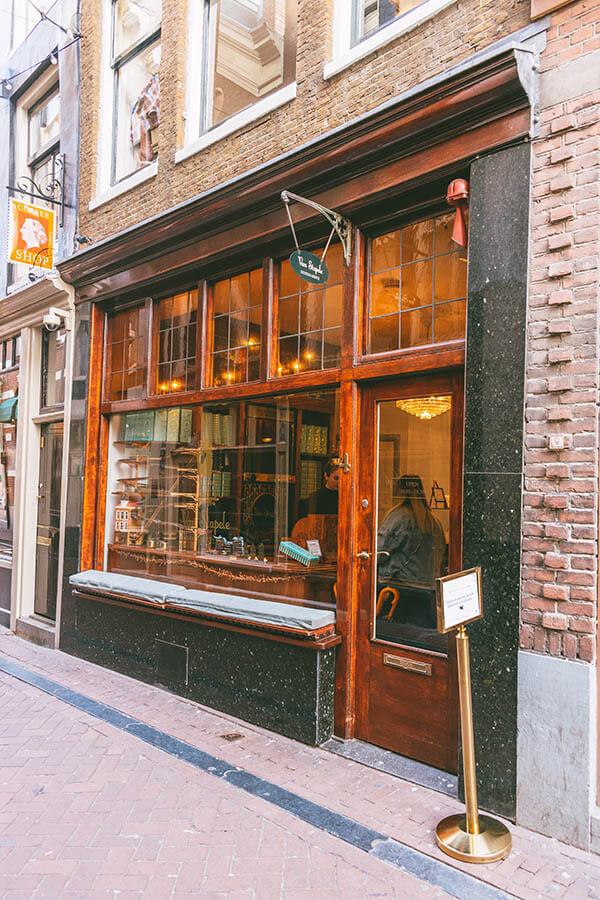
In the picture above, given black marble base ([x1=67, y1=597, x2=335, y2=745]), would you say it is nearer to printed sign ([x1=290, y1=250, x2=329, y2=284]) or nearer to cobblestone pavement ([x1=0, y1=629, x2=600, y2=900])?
cobblestone pavement ([x1=0, y1=629, x2=600, y2=900])

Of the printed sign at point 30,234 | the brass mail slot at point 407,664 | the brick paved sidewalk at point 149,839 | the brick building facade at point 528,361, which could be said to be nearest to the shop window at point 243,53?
the brick building facade at point 528,361

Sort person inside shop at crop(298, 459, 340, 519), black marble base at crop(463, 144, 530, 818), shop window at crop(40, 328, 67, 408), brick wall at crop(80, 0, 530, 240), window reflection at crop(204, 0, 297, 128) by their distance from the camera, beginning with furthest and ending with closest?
shop window at crop(40, 328, 67, 408)
window reflection at crop(204, 0, 297, 128)
person inside shop at crop(298, 459, 340, 519)
brick wall at crop(80, 0, 530, 240)
black marble base at crop(463, 144, 530, 818)

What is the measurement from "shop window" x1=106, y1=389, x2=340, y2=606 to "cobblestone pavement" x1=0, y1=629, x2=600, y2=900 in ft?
4.38

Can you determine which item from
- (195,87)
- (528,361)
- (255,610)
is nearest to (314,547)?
(255,610)

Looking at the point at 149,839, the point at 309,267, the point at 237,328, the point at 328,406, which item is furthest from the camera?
the point at 237,328

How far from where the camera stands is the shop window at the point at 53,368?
845 centimetres

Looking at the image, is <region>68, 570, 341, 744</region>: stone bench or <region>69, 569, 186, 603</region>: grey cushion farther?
<region>69, 569, 186, 603</region>: grey cushion

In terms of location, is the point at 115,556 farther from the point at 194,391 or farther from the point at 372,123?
the point at 372,123

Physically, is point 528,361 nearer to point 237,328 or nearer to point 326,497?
point 326,497

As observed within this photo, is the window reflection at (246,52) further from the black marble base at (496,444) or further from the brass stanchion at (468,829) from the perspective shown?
the brass stanchion at (468,829)

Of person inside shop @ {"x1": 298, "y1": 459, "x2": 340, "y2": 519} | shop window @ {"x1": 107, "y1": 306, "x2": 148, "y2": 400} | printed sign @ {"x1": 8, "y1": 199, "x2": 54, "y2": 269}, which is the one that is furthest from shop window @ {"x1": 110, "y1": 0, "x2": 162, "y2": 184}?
person inside shop @ {"x1": 298, "y1": 459, "x2": 340, "y2": 519}

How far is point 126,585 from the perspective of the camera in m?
6.64

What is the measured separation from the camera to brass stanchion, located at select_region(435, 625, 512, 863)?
3402mm

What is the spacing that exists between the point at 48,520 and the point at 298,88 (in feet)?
19.3
